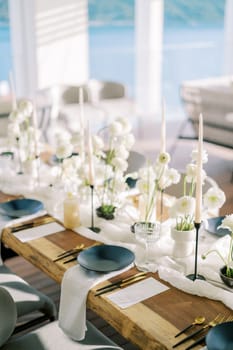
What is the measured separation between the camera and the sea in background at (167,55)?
13375 mm

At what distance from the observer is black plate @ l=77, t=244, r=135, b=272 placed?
1.77 m

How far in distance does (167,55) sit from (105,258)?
10.0m

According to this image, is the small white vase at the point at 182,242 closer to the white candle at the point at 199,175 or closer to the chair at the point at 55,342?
the white candle at the point at 199,175

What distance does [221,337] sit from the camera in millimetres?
1367

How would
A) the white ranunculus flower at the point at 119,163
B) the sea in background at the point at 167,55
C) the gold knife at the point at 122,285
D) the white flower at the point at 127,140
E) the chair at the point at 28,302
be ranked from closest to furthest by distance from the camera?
the gold knife at the point at 122,285 → the chair at the point at 28,302 → the white ranunculus flower at the point at 119,163 → the white flower at the point at 127,140 → the sea in background at the point at 167,55

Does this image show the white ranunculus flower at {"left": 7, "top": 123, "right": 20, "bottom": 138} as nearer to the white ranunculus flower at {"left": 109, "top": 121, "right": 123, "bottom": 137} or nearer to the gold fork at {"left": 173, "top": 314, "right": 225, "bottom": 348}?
the white ranunculus flower at {"left": 109, "top": 121, "right": 123, "bottom": 137}

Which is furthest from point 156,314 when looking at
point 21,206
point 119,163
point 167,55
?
point 167,55

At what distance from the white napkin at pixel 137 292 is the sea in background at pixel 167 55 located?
7388 millimetres

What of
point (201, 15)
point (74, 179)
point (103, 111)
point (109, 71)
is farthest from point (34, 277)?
point (201, 15)

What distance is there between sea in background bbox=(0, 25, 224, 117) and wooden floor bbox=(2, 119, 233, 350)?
2684 mm

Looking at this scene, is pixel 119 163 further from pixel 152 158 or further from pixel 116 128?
pixel 152 158

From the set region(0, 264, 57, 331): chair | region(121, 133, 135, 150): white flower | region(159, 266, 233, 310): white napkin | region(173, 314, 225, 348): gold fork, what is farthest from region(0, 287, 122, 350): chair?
region(121, 133, 135, 150): white flower

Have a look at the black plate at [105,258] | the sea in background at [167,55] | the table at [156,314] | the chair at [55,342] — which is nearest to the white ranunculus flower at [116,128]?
the black plate at [105,258]

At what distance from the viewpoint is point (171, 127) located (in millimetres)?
7172
